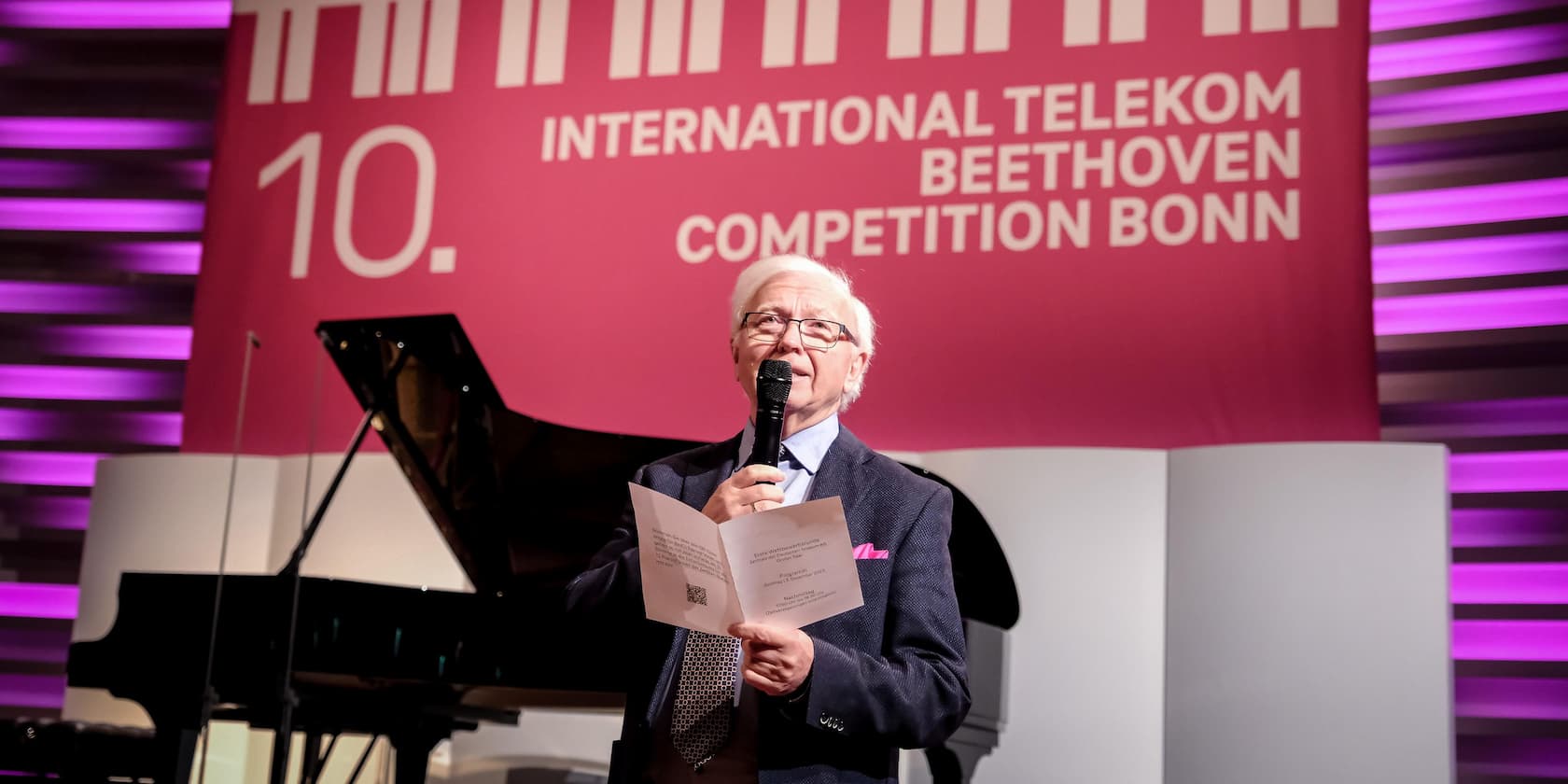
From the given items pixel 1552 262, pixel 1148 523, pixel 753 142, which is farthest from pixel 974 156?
pixel 1552 262

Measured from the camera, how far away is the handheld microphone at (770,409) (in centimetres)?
192

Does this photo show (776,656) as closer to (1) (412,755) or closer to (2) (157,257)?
(1) (412,755)

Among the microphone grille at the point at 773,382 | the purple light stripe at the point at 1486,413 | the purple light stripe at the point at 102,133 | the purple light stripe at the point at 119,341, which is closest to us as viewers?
the microphone grille at the point at 773,382

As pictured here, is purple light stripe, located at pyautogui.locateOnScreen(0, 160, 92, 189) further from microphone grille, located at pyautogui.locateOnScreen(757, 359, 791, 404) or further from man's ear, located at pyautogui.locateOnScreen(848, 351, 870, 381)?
microphone grille, located at pyautogui.locateOnScreen(757, 359, 791, 404)

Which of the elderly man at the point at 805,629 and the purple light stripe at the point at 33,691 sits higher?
the elderly man at the point at 805,629

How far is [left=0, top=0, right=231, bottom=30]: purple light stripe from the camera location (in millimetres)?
6219

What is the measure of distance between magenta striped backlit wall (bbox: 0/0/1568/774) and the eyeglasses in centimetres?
329

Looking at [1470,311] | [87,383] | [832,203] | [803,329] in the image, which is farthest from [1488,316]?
[87,383]

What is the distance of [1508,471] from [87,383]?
5.22 m

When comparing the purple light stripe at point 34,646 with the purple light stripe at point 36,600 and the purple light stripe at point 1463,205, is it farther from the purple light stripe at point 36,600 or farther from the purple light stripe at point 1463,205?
the purple light stripe at point 1463,205

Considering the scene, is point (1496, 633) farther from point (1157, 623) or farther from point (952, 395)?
point (952, 395)

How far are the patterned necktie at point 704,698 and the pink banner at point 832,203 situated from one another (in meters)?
3.24

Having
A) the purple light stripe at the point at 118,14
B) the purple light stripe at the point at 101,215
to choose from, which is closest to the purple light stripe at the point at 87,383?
the purple light stripe at the point at 101,215

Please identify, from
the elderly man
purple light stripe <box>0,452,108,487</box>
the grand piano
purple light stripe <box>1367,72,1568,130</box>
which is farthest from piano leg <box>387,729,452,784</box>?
purple light stripe <box>1367,72,1568,130</box>
